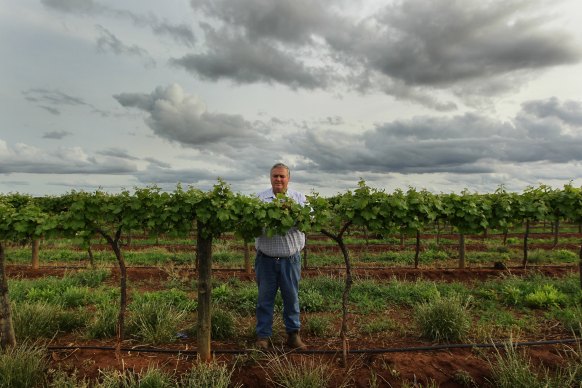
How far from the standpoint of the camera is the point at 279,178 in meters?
5.43

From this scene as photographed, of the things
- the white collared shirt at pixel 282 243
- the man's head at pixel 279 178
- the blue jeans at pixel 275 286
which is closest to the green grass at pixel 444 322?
the blue jeans at pixel 275 286

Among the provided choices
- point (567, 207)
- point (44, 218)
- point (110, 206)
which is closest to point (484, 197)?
point (567, 207)

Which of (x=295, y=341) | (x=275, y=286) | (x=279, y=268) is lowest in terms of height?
(x=295, y=341)

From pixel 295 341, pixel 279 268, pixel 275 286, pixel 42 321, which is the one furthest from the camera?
pixel 42 321

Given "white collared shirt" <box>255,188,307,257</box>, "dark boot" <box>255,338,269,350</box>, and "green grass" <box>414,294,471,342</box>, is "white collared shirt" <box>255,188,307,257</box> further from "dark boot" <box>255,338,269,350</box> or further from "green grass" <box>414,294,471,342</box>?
"green grass" <box>414,294,471,342</box>

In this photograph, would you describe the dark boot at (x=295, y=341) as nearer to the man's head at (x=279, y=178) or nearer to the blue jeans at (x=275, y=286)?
the blue jeans at (x=275, y=286)

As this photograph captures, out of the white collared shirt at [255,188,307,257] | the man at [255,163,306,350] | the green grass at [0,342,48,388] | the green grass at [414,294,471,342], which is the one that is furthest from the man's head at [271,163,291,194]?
the green grass at [0,342,48,388]

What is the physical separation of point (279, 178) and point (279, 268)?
1175 mm

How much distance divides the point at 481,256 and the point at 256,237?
13.0m

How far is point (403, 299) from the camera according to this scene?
8.38 meters

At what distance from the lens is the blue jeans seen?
17.7 ft

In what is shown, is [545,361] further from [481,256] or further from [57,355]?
[481,256]

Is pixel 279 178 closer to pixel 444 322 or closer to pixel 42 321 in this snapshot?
pixel 444 322

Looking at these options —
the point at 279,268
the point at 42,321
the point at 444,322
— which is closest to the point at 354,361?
the point at 279,268
